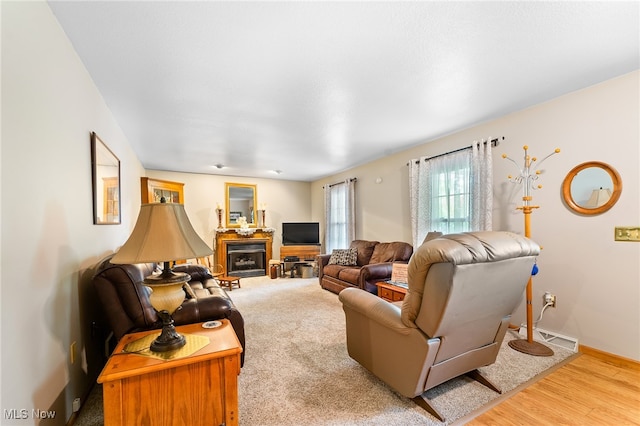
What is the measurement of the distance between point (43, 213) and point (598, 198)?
4.08 meters

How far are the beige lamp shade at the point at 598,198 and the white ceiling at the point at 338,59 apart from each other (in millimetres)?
982

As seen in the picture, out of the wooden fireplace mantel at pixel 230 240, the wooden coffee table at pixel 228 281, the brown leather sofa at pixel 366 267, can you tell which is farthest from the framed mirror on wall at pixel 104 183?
the wooden fireplace mantel at pixel 230 240

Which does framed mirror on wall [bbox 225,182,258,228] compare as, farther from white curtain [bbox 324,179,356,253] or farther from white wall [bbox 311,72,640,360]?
white wall [bbox 311,72,640,360]

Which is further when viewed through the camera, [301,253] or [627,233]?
[301,253]

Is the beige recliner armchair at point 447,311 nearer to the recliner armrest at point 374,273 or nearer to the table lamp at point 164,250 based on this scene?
the table lamp at point 164,250

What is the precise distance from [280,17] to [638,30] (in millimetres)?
2307

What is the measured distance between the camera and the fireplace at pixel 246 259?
21.2 feet

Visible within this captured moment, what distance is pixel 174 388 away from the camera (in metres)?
1.39

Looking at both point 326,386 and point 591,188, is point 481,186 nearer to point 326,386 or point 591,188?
point 591,188

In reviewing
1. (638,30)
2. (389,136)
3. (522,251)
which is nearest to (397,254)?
(389,136)

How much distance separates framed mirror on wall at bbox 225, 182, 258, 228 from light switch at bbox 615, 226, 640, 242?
6203 mm

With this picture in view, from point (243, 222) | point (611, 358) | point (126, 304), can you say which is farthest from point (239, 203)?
point (611, 358)

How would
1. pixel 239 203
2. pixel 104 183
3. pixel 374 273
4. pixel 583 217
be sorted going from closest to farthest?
pixel 104 183
pixel 583 217
pixel 374 273
pixel 239 203

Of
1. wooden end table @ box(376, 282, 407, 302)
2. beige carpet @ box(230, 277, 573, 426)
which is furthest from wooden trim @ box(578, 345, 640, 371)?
wooden end table @ box(376, 282, 407, 302)
